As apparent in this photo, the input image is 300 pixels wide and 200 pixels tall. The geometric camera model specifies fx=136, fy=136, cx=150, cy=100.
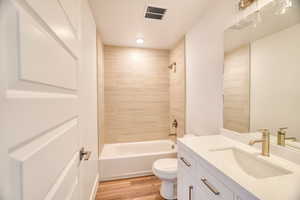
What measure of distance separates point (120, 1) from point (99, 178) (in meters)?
2.45

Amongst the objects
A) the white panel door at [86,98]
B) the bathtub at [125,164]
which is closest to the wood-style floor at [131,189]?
the bathtub at [125,164]

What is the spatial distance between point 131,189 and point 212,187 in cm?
149

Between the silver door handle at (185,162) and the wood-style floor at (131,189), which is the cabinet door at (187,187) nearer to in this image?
the silver door handle at (185,162)

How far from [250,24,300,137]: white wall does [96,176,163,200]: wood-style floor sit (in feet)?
5.02

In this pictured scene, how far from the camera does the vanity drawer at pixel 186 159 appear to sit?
108cm

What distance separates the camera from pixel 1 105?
11.7 inches

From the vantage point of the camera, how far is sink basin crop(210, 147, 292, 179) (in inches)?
33.2

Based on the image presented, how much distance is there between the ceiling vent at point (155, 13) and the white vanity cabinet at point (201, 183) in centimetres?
158

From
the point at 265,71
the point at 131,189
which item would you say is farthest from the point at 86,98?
the point at 265,71

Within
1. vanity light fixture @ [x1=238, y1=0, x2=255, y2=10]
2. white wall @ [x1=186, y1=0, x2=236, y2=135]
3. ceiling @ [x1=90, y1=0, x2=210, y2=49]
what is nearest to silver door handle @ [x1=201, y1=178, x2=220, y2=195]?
white wall @ [x1=186, y1=0, x2=236, y2=135]

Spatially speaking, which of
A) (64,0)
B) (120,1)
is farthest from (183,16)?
(64,0)

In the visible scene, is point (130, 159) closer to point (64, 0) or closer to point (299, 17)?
point (64, 0)

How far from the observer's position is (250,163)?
99cm

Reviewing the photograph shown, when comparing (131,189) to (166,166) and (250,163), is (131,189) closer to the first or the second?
(166,166)
